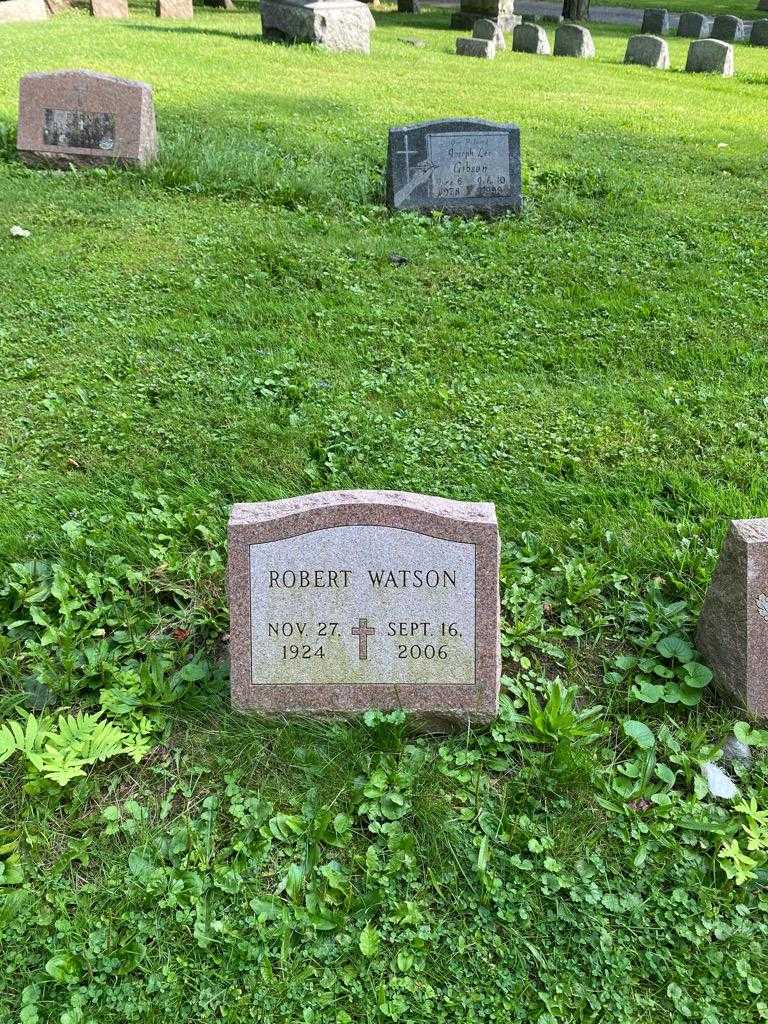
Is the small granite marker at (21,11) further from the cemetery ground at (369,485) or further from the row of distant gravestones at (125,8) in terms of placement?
the cemetery ground at (369,485)

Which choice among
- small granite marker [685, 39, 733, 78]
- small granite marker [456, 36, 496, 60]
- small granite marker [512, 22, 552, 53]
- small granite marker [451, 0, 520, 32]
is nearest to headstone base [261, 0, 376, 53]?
small granite marker [456, 36, 496, 60]

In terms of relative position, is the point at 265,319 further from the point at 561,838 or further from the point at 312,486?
the point at 561,838

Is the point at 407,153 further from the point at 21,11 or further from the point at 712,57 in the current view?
the point at 21,11

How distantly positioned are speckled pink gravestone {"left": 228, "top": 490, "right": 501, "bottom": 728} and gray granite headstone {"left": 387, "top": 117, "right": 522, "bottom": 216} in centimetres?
488

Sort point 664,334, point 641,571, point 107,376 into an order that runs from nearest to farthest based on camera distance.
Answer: point 641,571 → point 107,376 → point 664,334

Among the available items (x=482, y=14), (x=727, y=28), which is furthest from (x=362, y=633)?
(x=727, y=28)

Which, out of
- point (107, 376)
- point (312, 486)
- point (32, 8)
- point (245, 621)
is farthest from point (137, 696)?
point (32, 8)

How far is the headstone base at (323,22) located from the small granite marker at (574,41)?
177 inches

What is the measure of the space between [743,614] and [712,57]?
50.5 ft

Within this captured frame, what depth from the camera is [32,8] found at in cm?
1642

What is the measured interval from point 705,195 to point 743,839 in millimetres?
6436

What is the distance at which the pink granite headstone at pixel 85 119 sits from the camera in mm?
7570

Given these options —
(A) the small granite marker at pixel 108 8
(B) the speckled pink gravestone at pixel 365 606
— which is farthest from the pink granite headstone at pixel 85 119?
(A) the small granite marker at pixel 108 8

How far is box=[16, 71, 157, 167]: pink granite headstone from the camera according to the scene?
7570 mm
